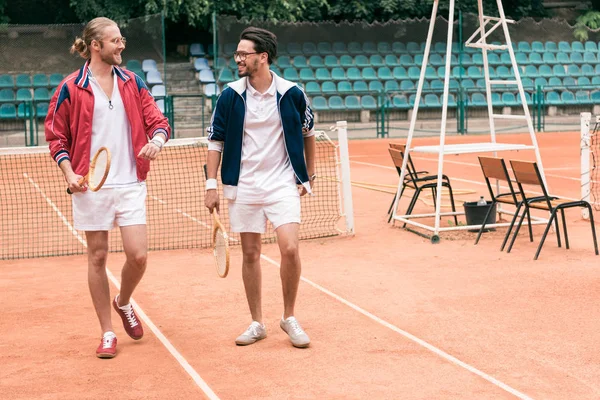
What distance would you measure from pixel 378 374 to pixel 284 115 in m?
1.78

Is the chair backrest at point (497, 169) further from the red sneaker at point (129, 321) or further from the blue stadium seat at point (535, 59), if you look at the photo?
the blue stadium seat at point (535, 59)

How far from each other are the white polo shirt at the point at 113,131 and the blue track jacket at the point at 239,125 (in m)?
0.59

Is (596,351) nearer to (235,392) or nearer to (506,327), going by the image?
(506,327)

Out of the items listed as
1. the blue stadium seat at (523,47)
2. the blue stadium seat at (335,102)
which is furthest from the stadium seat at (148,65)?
the blue stadium seat at (523,47)

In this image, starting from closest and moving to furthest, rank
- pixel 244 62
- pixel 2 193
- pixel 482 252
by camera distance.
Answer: pixel 244 62
pixel 482 252
pixel 2 193

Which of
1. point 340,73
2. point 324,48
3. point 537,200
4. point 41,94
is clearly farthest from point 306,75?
point 537,200

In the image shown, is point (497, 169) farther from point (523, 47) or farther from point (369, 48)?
point (523, 47)

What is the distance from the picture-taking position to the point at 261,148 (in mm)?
6055

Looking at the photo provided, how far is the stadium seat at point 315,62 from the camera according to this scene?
3039cm

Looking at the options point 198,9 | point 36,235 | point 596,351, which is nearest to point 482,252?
point 596,351

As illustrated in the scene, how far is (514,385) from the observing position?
5.30 metres

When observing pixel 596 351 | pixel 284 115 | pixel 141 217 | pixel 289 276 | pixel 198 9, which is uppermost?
pixel 198 9

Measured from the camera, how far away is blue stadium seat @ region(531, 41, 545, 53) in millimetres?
33275

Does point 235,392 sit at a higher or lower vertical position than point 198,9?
lower
